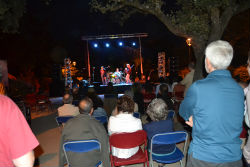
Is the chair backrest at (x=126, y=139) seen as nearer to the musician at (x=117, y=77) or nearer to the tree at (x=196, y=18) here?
the tree at (x=196, y=18)

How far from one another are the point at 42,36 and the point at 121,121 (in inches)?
670

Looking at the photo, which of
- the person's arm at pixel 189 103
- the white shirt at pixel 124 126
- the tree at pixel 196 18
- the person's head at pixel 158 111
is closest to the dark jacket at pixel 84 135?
the white shirt at pixel 124 126

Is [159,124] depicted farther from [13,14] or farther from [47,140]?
[13,14]

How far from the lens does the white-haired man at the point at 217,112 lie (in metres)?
1.35

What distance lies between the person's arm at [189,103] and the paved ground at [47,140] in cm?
227

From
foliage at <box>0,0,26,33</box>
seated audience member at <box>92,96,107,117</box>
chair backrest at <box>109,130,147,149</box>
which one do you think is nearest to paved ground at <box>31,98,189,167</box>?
seated audience member at <box>92,96,107,117</box>

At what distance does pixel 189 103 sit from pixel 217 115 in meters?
0.20

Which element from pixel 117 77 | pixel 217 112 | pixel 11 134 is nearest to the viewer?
pixel 11 134

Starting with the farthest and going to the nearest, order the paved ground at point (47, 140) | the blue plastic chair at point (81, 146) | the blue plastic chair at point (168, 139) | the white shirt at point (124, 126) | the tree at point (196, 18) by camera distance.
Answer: the tree at point (196, 18), the paved ground at point (47, 140), the white shirt at point (124, 126), the blue plastic chair at point (168, 139), the blue plastic chair at point (81, 146)

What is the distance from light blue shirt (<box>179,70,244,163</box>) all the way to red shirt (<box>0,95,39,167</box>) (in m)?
1.06

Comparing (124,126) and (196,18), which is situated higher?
(196,18)

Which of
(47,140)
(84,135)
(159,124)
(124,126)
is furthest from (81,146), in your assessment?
(47,140)

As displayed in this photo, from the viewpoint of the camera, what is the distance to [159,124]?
2.47m

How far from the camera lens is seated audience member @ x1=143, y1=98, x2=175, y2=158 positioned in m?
2.48
